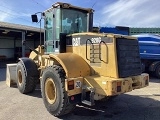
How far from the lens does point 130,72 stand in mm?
5156

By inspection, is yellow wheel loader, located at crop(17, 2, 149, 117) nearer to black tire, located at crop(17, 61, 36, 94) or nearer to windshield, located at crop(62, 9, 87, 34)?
windshield, located at crop(62, 9, 87, 34)

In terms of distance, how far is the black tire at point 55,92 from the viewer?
5.02 m

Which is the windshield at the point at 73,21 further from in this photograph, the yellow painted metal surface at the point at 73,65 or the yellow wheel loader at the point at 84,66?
the yellow painted metal surface at the point at 73,65

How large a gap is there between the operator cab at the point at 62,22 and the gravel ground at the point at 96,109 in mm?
1740

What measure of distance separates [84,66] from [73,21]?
1.71 meters

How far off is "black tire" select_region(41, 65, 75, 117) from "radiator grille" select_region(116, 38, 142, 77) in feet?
4.53

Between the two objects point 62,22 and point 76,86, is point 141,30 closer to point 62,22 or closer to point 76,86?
point 62,22

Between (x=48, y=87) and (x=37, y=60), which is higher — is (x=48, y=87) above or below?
below

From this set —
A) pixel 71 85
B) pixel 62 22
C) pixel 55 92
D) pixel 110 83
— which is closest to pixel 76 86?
pixel 71 85

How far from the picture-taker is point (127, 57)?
5.14m

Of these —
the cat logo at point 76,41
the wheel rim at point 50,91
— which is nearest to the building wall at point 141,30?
the cat logo at point 76,41

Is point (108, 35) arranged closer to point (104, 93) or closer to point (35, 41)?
point (104, 93)

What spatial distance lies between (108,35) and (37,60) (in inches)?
152

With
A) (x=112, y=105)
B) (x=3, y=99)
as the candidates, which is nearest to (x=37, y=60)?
(x=3, y=99)
